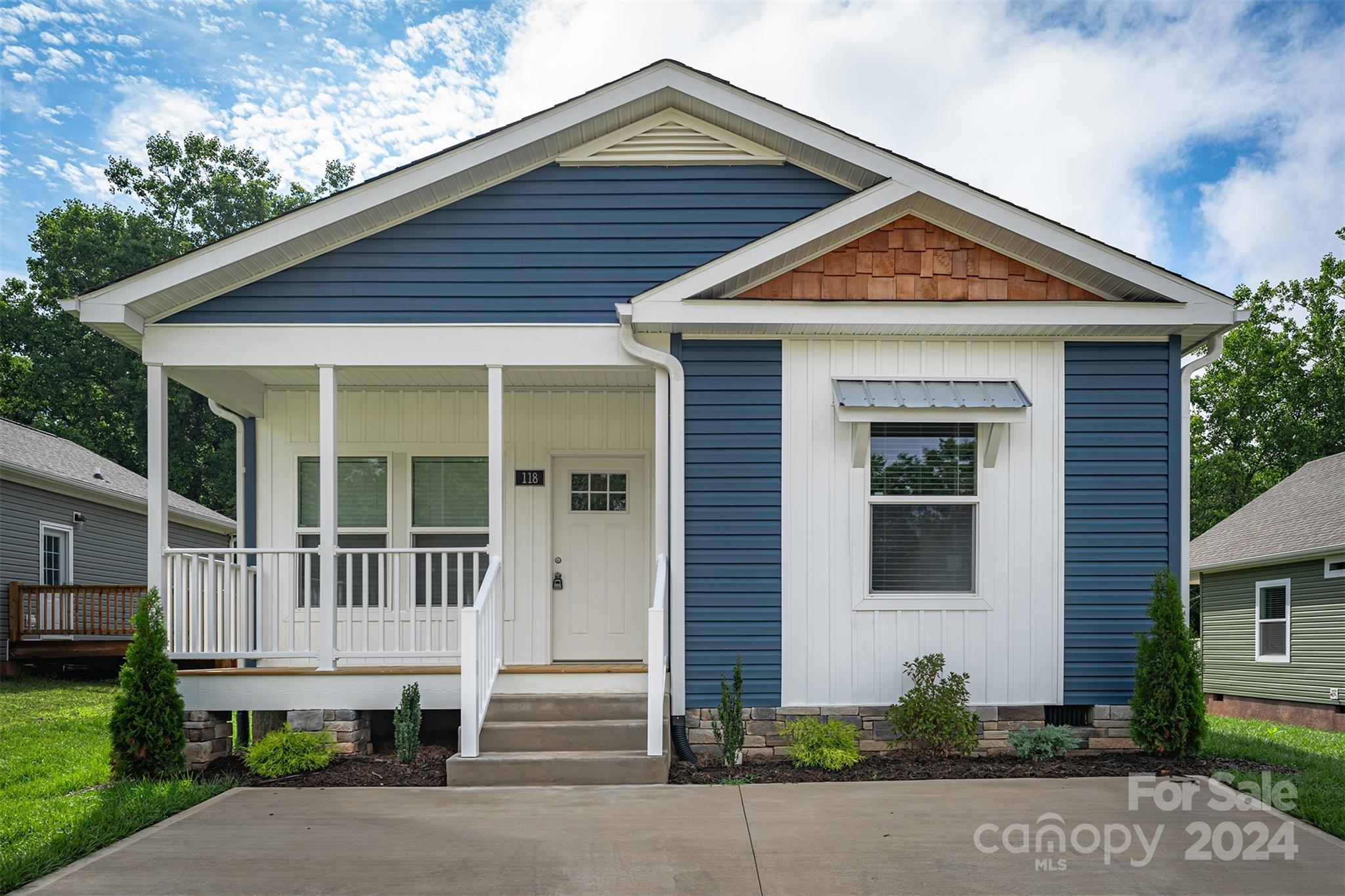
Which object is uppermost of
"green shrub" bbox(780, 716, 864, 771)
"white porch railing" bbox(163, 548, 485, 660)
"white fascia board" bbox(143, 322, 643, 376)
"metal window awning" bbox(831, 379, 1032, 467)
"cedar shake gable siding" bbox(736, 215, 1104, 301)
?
"cedar shake gable siding" bbox(736, 215, 1104, 301)

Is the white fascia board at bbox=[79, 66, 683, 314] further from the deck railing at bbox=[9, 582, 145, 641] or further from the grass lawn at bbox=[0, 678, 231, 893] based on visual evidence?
the deck railing at bbox=[9, 582, 145, 641]

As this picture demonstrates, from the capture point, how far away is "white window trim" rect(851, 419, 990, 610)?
23.2 ft

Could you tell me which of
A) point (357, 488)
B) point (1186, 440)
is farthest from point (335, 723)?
point (1186, 440)

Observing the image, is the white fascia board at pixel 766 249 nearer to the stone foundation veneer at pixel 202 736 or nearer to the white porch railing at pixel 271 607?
the white porch railing at pixel 271 607

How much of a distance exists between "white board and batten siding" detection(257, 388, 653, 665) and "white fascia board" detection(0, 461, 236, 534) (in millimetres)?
7721

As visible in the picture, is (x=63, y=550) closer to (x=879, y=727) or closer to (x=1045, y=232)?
(x=879, y=727)

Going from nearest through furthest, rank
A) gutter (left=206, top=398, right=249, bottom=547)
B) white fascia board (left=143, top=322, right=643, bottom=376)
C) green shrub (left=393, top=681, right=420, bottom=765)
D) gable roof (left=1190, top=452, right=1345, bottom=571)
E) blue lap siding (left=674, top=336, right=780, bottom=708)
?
green shrub (left=393, top=681, right=420, bottom=765) < blue lap siding (left=674, top=336, right=780, bottom=708) < white fascia board (left=143, top=322, right=643, bottom=376) < gutter (left=206, top=398, right=249, bottom=547) < gable roof (left=1190, top=452, right=1345, bottom=571)

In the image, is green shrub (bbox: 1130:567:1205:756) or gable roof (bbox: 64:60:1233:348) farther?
gable roof (bbox: 64:60:1233:348)

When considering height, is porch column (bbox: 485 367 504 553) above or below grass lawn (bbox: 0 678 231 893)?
above

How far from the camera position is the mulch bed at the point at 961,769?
632 cm

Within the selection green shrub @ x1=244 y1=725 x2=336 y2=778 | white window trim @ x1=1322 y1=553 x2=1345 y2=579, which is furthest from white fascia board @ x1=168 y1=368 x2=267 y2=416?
white window trim @ x1=1322 y1=553 x2=1345 y2=579

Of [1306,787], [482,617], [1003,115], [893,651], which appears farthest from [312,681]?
[1003,115]

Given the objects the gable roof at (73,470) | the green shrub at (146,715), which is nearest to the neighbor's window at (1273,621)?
the green shrub at (146,715)

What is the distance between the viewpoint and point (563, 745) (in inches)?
253
